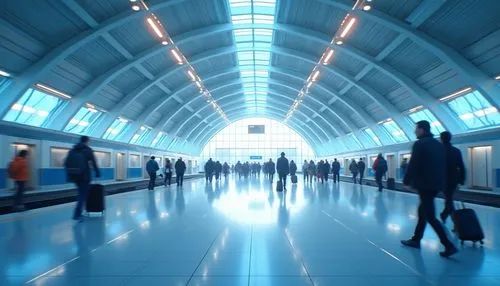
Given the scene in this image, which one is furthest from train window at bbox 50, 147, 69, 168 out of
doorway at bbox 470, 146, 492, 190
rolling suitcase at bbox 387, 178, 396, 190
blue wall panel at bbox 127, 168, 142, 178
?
doorway at bbox 470, 146, 492, 190

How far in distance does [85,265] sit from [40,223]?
3995 mm

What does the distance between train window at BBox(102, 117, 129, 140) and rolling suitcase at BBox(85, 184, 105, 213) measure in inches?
941

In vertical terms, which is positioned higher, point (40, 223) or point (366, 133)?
point (366, 133)

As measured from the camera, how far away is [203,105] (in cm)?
4406

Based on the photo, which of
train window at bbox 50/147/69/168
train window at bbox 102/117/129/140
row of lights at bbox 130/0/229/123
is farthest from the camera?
train window at bbox 102/117/129/140

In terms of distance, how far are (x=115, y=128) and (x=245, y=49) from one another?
1368cm

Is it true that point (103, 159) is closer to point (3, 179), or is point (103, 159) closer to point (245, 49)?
point (3, 179)

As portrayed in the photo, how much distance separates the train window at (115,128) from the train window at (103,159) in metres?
3.51

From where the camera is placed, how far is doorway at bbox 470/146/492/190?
1964 cm

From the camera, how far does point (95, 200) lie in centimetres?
859

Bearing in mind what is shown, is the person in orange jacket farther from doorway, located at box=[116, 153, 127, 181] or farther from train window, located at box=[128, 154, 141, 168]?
train window, located at box=[128, 154, 141, 168]

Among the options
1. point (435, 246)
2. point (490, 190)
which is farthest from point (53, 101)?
point (490, 190)

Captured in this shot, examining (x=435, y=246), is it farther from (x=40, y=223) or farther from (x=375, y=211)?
(x=40, y=223)

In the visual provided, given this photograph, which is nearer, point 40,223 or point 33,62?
point 40,223
